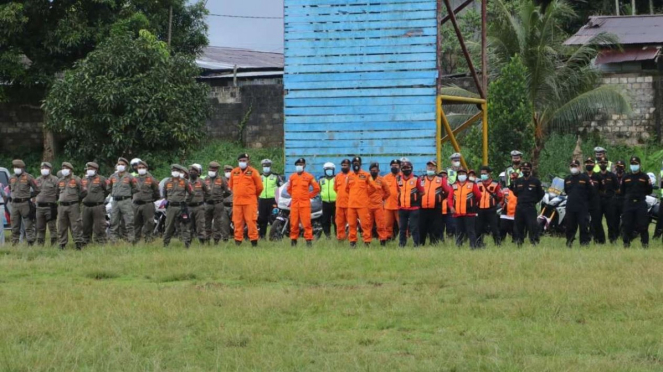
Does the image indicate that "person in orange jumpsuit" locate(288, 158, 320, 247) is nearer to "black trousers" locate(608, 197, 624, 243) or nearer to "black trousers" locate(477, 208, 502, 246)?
"black trousers" locate(477, 208, 502, 246)

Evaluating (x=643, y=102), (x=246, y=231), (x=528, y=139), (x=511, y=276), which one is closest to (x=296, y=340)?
(x=511, y=276)

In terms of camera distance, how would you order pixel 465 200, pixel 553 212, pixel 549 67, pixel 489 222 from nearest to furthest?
pixel 465 200
pixel 489 222
pixel 553 212
pixel 549 67

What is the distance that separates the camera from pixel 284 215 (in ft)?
70.5

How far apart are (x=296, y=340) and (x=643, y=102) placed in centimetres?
2476

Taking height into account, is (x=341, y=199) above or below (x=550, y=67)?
below

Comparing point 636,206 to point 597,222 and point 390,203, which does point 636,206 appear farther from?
point 390,203

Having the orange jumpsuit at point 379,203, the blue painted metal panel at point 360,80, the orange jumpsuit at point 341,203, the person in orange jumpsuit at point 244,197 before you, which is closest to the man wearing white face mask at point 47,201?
the person in orange jumpsuit at point 244,197

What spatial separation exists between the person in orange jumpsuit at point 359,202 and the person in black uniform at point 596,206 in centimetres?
372

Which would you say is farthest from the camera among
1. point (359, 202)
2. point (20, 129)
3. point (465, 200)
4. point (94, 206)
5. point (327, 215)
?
point (20, 129)

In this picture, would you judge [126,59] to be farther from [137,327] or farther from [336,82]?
[137,327]

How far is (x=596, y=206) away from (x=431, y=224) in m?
2.87

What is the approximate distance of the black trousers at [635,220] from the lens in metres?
18.1

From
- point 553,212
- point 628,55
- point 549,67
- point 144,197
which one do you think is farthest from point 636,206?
point 628,55

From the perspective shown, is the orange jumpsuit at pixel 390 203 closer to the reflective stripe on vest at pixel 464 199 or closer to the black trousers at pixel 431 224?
the black trousers at pixel 431 224
